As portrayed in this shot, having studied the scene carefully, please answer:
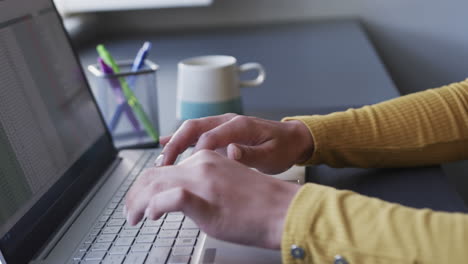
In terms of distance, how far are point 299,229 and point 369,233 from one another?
0.19 feet

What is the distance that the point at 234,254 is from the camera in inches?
22.9

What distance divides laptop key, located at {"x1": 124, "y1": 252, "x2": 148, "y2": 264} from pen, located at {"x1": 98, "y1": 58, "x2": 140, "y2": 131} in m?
0.43

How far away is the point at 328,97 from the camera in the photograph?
3.93 ft

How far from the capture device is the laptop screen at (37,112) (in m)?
0.63

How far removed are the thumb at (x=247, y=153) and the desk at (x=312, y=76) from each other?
3.7 inches

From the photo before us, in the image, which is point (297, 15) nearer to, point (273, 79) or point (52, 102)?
point (273, 79)

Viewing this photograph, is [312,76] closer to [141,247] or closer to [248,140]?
[248,140]

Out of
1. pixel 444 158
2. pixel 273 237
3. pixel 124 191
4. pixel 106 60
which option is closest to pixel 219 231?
pixel 273 237

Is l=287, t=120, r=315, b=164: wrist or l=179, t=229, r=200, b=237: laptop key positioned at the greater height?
l=179, t=229, r=200, b=237: laptop key

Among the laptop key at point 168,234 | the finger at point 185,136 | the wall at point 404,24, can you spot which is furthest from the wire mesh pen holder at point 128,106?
the wall at point 404,24

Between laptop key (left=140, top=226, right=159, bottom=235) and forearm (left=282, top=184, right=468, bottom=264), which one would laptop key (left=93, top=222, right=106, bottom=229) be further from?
forearm (left=282, top=184, right=468, bottom=264)

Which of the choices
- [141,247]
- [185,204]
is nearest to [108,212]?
[141,247]

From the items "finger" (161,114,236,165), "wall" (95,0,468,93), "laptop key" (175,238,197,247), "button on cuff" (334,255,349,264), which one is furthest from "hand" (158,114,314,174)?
"wall" (95,0,468,93)

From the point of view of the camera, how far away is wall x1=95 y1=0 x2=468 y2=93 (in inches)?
79.5
